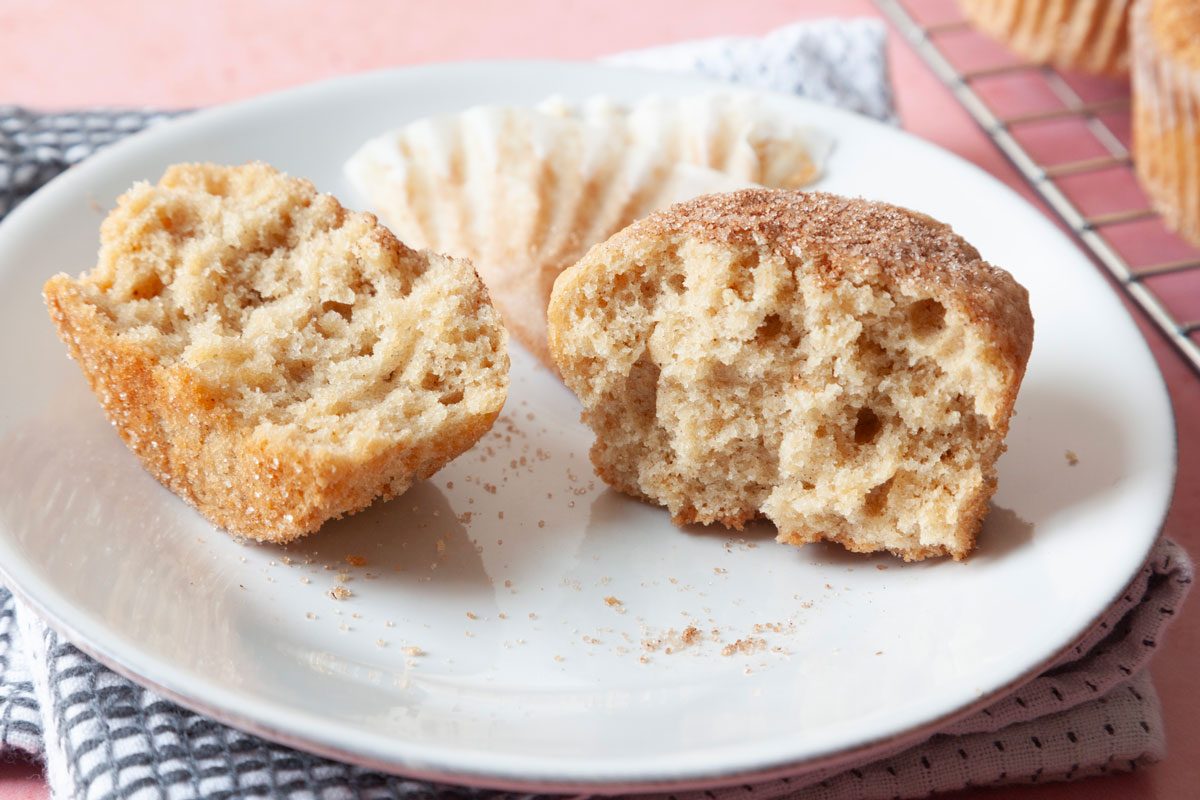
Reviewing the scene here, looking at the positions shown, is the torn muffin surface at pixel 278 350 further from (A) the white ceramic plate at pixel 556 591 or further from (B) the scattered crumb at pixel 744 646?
(B) the scattered crumb at pixel 744 646

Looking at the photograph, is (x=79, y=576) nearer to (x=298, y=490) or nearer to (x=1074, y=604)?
(x=298, y=490)

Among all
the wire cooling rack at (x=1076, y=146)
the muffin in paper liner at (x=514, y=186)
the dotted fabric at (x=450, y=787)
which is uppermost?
the muffin in paper liner at (x=514, y=186)

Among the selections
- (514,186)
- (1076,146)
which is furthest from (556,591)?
(1076,146)

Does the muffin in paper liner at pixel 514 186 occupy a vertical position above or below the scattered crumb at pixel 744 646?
above

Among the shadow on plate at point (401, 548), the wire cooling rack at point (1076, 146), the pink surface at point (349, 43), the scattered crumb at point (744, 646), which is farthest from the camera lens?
the pink surface at point (349, 43)

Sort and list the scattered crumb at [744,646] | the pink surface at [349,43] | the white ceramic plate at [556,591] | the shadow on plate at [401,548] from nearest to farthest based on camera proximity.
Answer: the white ceramic plate at [556,591] < the scattered crumb at [744,646] < the shadow on plate at [401,548] < the pink surface at [349,43]

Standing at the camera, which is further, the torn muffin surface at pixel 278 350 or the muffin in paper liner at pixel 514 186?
the muffin in paper liner at pixel 514 186

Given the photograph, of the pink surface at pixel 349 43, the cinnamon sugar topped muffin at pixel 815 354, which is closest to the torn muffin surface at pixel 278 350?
the cinnamon sugar topped muffin at pixel 815 354
